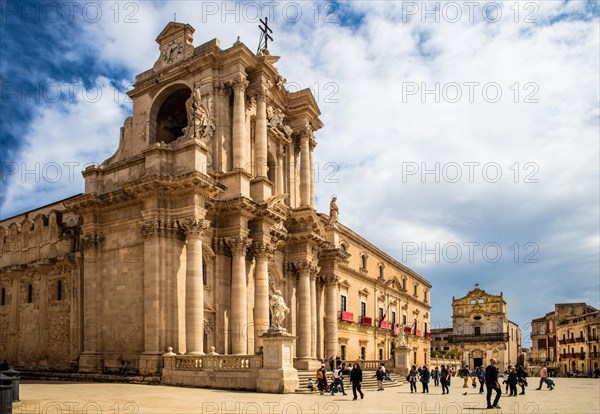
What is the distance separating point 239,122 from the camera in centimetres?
2936

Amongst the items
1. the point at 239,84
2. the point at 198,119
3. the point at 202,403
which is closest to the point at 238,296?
the point at 198,119

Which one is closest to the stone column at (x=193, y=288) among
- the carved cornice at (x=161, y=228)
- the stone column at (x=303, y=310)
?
the carved cornice at (x=161, y=228)

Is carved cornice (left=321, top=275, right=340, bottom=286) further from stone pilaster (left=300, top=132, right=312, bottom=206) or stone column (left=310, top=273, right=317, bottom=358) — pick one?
stone pilaster (left=300, top=132, right=312, bottom=206)

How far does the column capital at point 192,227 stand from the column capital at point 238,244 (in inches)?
99.3

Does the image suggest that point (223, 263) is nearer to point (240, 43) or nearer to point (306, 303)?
point (306, 303)

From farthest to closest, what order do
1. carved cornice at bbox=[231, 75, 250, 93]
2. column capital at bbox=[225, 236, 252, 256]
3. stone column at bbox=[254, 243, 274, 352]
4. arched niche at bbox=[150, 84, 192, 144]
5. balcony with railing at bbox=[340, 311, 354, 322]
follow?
balcony with railing at bbox=[340, 311, 354, 322]
arched niche at bbox=[150, 84, 192, 144]
carved cornice at bbox=[231, 75, 250, 93]
stone column at bbox=[254, 243, 274, 352]
column capital at bbox=[225, 236, 252, 256]

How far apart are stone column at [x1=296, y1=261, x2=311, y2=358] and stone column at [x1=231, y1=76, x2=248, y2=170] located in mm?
7704

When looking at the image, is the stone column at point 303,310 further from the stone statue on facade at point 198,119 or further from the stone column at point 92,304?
the stone column at point 92,304

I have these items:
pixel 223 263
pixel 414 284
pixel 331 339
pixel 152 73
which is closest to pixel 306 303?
pixel 331 339

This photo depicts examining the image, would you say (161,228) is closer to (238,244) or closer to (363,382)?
(238,244)

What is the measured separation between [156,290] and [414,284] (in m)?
46.0

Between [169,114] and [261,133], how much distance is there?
5878 millimetres

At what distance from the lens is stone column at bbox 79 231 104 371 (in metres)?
26.8

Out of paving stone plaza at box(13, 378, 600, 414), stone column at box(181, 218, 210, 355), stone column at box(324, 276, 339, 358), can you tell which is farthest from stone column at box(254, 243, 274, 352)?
stone column at box(324, 276, 339, 358)
